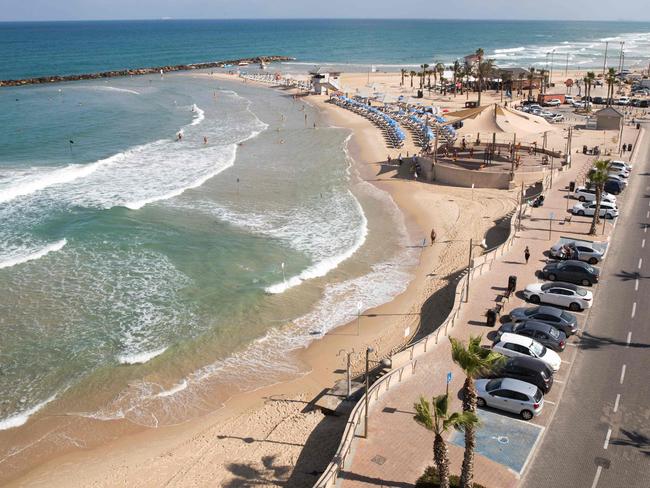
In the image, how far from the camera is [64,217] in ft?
110

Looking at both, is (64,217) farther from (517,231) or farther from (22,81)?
(22,81)

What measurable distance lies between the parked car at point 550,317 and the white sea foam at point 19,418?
50.4ft

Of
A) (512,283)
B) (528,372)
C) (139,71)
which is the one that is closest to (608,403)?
(528,372)

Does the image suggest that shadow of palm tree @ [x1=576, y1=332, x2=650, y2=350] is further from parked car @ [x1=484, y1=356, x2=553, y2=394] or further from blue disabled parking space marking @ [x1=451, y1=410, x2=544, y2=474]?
blue disabled parking space marking @ [x1=451, y1=410, x2=544, y2=474]

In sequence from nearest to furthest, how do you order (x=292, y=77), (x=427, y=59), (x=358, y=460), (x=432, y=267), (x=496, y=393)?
(x=358, y=460)
(x=496, y=393)
(x=432, y=267)
(x=292, y=77)
(x=427, y=59)

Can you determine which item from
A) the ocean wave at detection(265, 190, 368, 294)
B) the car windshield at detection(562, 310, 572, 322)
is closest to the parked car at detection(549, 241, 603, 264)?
the car windshield at detection(562, 310, 572, 322)

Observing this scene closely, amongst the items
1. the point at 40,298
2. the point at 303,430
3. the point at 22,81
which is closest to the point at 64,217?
the point at 40,298

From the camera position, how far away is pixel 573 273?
23.1 m

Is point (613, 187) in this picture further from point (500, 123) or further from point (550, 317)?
point (550, 317)

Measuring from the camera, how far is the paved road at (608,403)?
13500mm

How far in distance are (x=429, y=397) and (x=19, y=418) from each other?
1204 cm

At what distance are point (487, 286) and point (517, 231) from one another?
268 inches

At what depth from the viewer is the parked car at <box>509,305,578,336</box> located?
63.8ft

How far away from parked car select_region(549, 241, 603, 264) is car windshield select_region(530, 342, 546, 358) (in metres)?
8.27
